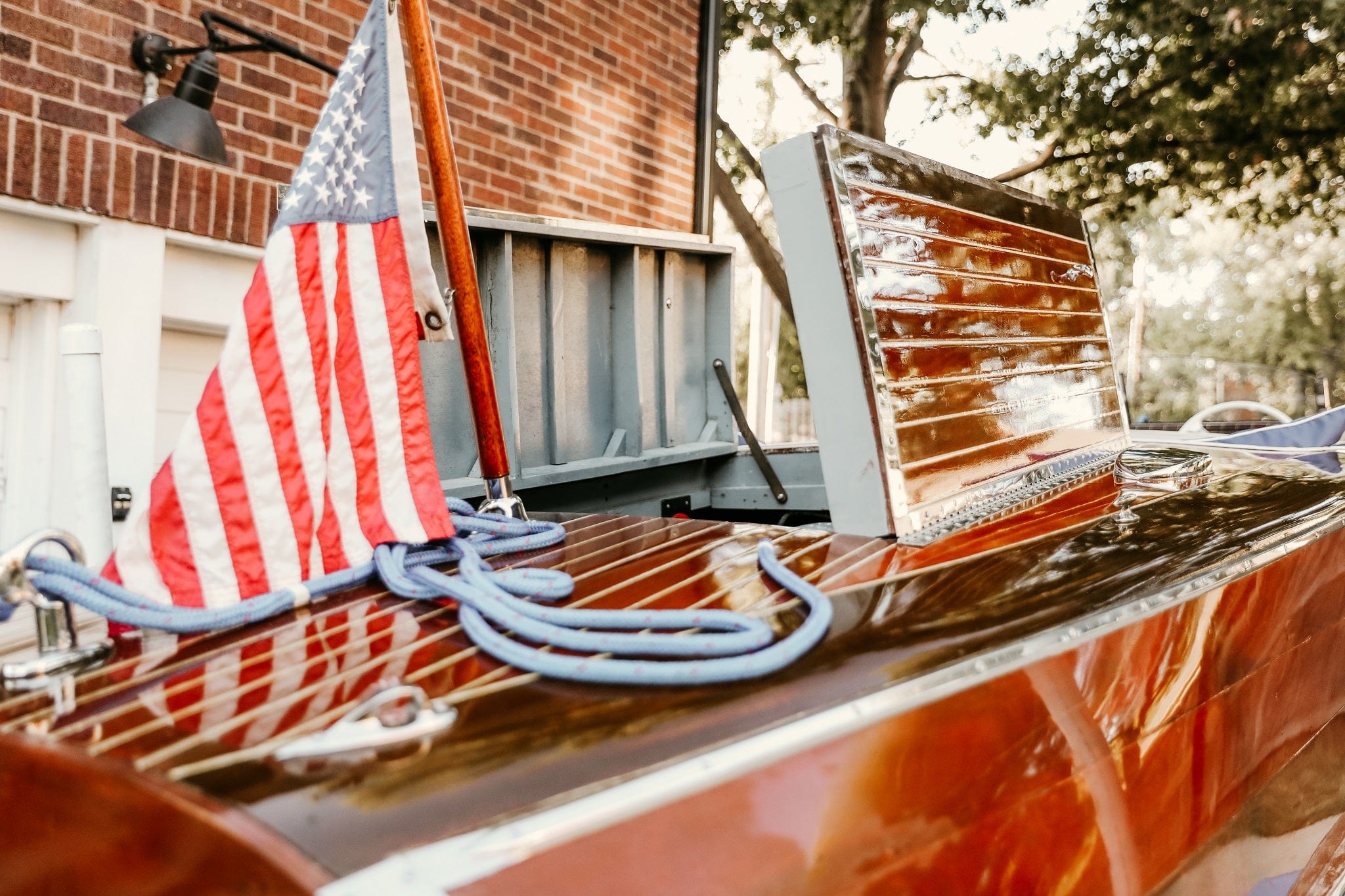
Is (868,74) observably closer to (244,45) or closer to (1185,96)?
(1185,96)

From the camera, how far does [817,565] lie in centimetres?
132

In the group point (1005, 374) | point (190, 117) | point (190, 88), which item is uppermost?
point (190, 88)

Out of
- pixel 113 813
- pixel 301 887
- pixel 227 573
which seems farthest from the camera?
pixel 227 573

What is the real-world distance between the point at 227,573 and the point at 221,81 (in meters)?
2.59

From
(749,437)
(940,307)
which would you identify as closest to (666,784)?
(940,307)

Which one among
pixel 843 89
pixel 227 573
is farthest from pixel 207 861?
pixel 843 89

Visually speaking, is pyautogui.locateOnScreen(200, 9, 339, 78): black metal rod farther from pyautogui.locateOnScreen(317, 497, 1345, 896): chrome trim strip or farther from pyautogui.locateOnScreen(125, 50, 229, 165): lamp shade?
pyautogui.locateOnScreen(317, 497, 1345, 896): chrome trim strip

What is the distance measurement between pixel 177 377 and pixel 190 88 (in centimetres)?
104

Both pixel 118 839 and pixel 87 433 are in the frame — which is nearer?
pixel 118 839

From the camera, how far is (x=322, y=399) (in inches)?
51.4

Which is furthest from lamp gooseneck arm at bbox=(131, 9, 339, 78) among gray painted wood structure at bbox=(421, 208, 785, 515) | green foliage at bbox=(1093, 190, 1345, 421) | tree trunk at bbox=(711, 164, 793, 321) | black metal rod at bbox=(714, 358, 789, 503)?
green foliage at bbox=(1093, 190, 1345, 421)

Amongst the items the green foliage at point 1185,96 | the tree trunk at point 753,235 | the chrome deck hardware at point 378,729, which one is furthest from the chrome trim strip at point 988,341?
the green foliage at point 1185,96

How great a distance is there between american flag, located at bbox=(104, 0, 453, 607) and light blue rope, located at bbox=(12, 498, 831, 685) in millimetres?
64

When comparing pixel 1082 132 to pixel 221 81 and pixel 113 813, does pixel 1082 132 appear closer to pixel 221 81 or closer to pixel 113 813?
pixel 221 81
